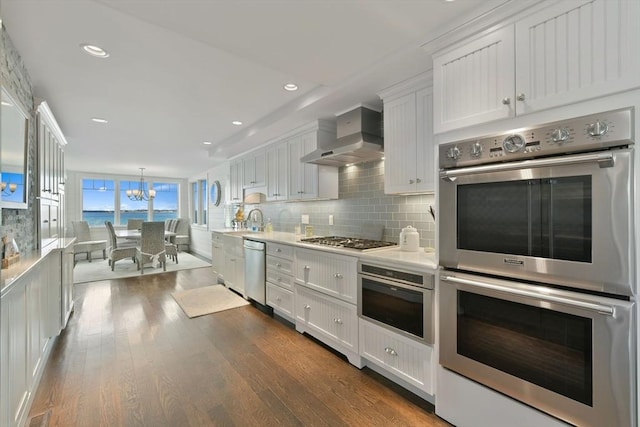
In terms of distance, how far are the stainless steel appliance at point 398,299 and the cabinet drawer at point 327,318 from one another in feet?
0.60

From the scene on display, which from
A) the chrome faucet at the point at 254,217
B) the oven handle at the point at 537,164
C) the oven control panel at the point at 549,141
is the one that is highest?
the oven control panel at the point at 549,141

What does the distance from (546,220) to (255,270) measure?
3199mm

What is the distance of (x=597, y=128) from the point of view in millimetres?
1234

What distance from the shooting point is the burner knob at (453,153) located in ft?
5.65

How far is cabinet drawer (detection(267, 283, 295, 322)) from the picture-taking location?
10.4 feet

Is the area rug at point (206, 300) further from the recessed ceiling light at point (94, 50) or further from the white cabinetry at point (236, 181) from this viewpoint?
the recessed ceiling light at point (94, 50)

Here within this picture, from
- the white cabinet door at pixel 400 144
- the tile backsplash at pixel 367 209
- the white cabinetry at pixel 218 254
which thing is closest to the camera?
the white cabinet door at pixel 400 144

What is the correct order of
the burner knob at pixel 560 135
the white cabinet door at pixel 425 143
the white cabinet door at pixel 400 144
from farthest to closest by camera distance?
the white cabinet door at pixel 400 144 < the white cabinet door at pixel 425 143 < the burner knob at pixel 560 135

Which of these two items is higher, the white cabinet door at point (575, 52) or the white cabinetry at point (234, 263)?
the white cabinet door at point (575, 52)

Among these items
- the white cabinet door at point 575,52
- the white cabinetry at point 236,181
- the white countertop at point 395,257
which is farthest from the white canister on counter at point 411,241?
the white cabinetry at point 236,181

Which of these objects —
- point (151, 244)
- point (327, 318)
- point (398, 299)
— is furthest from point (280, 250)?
point (151, 244)

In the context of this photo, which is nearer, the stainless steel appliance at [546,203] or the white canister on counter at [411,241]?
the stainless steel appliance at [546,203]

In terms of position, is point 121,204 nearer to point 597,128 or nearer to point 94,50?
point 94,50

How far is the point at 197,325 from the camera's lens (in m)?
3.24
